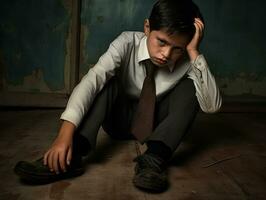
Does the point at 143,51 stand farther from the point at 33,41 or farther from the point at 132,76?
the point at 33,41

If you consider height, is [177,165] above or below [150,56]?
below

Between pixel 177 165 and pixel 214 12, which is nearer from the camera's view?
pixel 177 165

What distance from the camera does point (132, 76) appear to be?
1.44 m

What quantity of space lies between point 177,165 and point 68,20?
1246 millimetres

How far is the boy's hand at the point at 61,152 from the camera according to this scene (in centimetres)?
111

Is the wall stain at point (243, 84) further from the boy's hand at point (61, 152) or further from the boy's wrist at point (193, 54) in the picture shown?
the boy's hand at point (61, 152)

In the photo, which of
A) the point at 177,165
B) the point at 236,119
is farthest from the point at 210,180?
the point at 236,119

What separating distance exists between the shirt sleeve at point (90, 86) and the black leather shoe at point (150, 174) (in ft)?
0.88

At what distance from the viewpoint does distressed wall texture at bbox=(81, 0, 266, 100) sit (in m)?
2.22

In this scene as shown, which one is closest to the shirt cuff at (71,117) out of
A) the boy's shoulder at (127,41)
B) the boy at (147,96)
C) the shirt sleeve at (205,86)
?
the boy at (147,96)

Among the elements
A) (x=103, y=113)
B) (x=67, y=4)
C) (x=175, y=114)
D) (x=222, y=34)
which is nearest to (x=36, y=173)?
(x=103, y=113)

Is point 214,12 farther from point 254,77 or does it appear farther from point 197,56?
point 197,56

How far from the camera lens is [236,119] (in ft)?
7.33

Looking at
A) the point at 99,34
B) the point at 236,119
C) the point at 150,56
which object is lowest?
the point at 236,119
